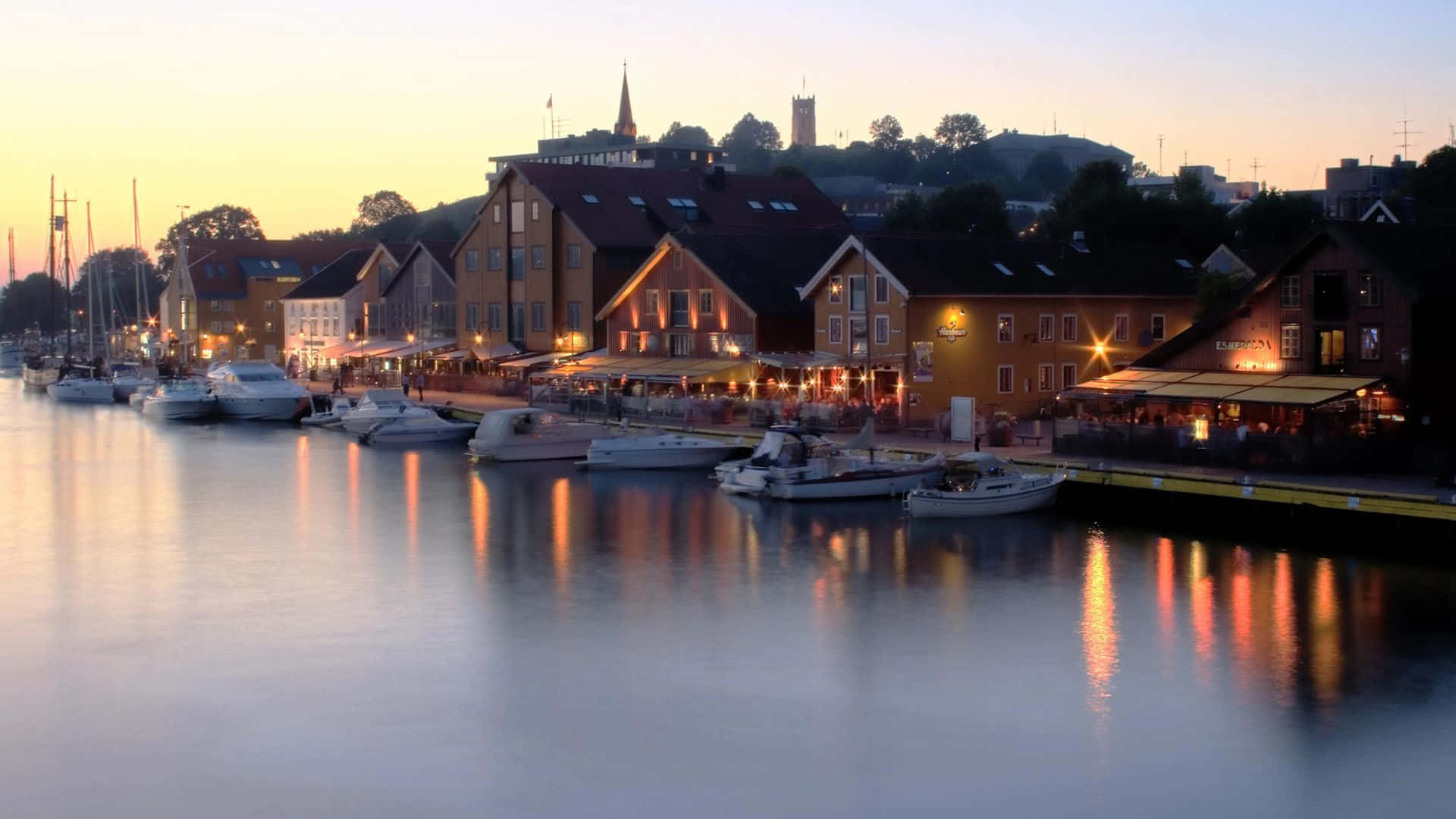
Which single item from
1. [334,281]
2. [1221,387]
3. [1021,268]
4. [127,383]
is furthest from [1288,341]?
[127,383]

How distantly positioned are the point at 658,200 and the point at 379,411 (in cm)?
1952

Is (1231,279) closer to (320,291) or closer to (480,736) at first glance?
(480,736)

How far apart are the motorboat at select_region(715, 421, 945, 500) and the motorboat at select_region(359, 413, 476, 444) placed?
69.9ft

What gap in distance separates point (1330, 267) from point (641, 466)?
2209 centimetres

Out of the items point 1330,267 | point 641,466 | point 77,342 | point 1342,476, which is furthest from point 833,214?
point 77,342

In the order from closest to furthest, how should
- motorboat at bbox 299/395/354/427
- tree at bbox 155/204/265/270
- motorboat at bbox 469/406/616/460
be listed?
motorboat at bbox 469/406/616/460 < motorboat at bbox 299/395/354/427 < tree at bbox 155/204/265/270

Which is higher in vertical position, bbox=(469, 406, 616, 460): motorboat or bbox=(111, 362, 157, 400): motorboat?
bbox=(111, 362, 157, 400): motorboat

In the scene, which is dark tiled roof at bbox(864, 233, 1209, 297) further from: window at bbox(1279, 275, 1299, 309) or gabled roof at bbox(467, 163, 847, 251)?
gabled roof at bbox(467, 163, 847, 251)

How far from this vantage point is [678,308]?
65.9 metres

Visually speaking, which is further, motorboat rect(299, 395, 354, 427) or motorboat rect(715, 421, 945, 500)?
motorboat rect(299, 395, 354, 427)

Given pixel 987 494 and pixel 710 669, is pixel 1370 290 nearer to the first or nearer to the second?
pixel 987 494

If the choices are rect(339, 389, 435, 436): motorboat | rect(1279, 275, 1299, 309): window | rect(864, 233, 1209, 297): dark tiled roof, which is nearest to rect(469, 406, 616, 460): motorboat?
rect(339, 389, 435, 436): motorboat

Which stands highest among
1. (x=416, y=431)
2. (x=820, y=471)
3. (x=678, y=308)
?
(x=678, y=308)

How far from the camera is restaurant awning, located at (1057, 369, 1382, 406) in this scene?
4150 cm
